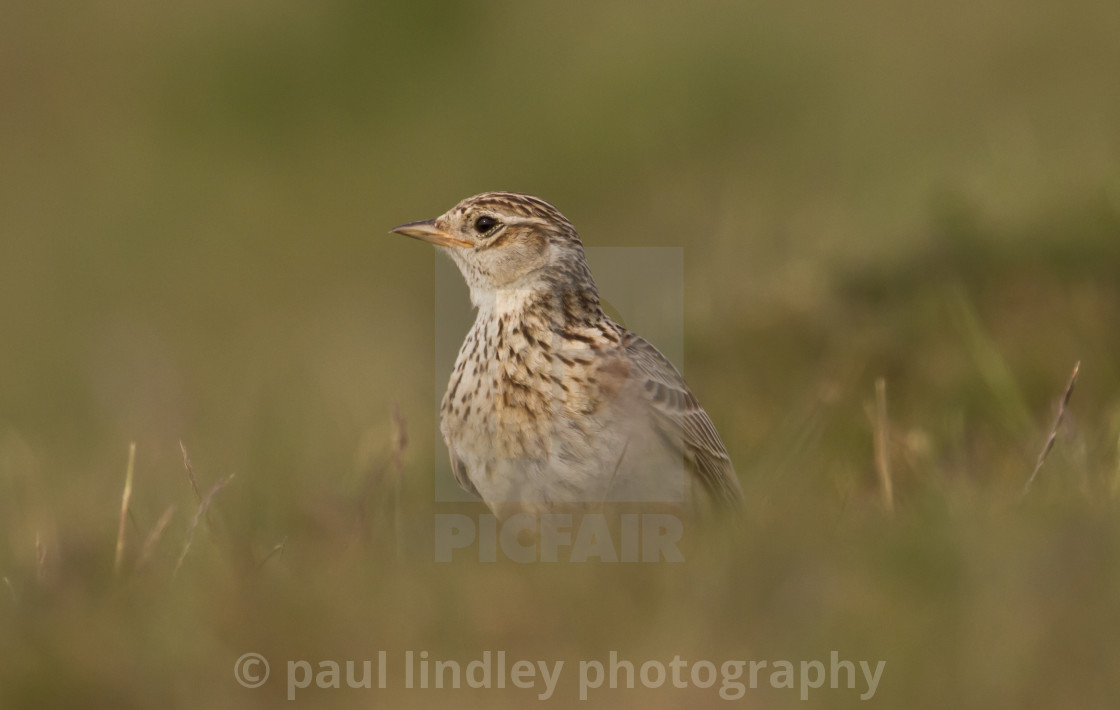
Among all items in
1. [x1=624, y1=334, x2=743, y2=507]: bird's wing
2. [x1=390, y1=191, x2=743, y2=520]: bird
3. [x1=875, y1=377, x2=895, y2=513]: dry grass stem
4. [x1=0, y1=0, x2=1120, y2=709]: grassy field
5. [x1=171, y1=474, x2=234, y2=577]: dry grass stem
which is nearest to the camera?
[x1=0, y1=0, x2=1120, y2=709]: grassy field

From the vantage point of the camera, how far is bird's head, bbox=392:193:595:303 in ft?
18.9

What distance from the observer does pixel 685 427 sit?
216 inches

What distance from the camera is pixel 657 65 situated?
1609 cm

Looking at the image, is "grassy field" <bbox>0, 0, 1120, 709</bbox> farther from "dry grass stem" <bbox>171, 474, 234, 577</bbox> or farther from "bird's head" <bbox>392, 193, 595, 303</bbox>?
"bird's head" <bbox>392, 193, 595, 303</bbox>

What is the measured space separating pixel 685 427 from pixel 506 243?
1.05 m

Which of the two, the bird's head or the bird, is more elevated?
the bird's head

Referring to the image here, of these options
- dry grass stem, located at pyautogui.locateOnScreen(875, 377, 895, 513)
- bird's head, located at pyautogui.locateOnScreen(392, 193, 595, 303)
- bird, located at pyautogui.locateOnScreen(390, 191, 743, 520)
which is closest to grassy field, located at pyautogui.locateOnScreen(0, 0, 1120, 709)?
dry grass stem, located at pyautogui.locateOnScreen(875, 377, 895, 513)

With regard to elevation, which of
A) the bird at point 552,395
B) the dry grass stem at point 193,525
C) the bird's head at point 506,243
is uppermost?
the bird's head at point 506,243

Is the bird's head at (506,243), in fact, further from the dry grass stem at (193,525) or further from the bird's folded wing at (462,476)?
the dry grass stem at (193,525)

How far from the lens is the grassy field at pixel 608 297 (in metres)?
3.56

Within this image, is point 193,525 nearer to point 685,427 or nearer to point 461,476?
point 461,476

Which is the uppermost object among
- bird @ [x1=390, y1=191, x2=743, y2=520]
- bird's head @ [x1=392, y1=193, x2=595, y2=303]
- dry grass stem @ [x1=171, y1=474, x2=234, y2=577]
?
bird's head @ [x1=392, y1=193, x2=595, y2=303]

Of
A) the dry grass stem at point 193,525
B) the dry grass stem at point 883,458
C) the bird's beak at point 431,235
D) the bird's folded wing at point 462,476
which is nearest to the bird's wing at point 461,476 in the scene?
the bird's folded wing at point 462,476

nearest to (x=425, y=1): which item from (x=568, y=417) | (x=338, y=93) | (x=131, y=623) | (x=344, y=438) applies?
(x=338, y=93)
